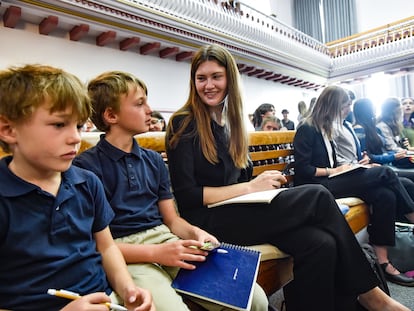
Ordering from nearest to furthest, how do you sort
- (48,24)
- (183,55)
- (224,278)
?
(224,278) < (48,24) < (183,55)

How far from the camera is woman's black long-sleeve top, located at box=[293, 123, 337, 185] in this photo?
2012mm

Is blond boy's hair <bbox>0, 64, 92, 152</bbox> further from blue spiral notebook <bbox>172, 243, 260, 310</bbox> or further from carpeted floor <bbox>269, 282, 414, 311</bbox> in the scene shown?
carpeted floor <bbox>269, 282, 414, 311</bbox>

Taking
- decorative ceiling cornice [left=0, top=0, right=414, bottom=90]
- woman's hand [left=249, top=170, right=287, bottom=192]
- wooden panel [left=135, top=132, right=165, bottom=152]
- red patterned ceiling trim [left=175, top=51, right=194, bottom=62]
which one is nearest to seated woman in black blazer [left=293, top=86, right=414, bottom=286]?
woman's hand [left=249, top=170, right=287, bottom=192]

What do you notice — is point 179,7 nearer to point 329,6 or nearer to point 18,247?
point 18,247

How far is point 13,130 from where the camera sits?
0.69 m

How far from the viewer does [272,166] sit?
207 centimetres

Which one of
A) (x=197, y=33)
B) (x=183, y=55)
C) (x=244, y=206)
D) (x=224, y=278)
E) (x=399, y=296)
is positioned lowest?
(x=399, y=296)

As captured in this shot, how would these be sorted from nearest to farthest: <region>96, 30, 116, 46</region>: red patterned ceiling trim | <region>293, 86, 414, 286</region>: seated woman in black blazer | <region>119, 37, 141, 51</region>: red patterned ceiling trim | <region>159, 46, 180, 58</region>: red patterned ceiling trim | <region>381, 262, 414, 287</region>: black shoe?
<region>381, 262, 414, 287</region>: black shoe < <region>293, 86, 414, 286</region>: seated woman in black blazer < <region>96, 30, 116, 46</region>: red patterned ceiling trim < <region>119, 37, 141, 51</region>: red patterned ceiling trim < <region>159, 46, 180, 58</region>: red patterned ceiling trim

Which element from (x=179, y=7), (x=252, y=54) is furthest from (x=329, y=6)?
(x=179, y=7)

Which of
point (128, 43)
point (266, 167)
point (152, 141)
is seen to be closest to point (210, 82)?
point (152, 141)

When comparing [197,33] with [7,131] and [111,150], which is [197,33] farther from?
[7,131]

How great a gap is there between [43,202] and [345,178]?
1.83 meters

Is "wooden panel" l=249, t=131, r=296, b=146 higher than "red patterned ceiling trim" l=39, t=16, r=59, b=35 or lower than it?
lower

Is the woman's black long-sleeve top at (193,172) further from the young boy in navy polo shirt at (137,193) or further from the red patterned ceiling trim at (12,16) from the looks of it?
the red patterned ceiling trim at (12,16)
